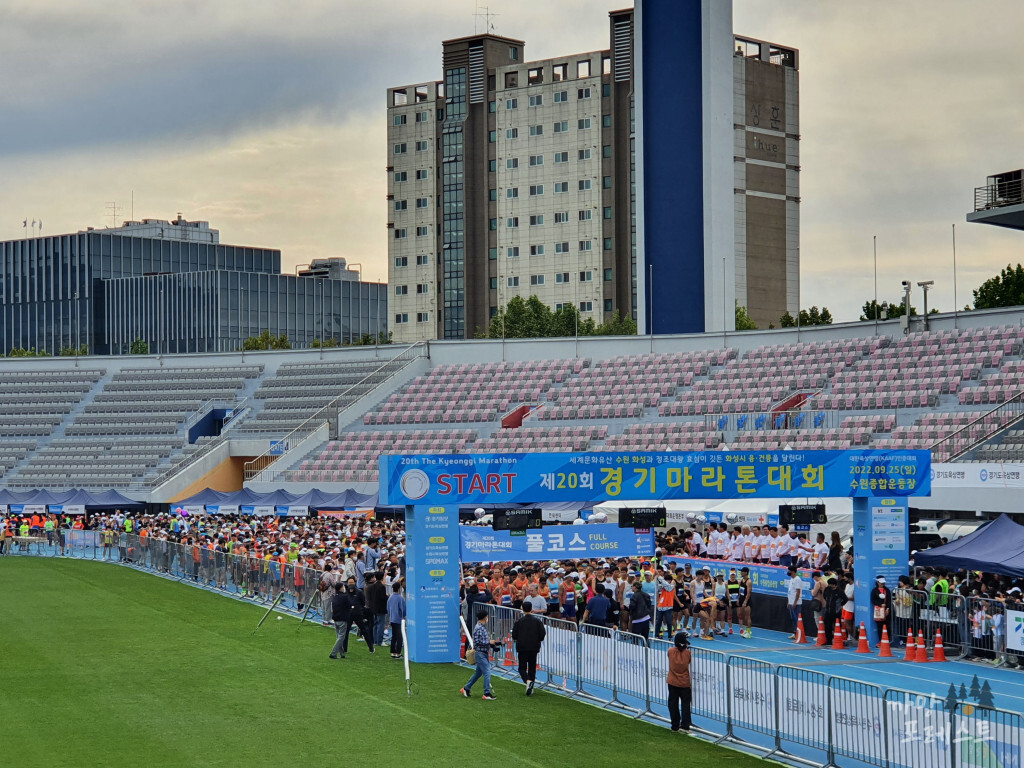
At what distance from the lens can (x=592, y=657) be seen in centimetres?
2036

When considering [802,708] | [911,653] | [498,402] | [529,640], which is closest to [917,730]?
[802,708]

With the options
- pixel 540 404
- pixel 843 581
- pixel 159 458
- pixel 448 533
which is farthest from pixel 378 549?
pixel 159 458

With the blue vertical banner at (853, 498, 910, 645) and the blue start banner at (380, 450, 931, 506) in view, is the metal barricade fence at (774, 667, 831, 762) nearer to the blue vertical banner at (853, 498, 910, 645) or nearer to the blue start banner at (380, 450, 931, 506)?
the blue start banner at (380, 450, 931, 506)

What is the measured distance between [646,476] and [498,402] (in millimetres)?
35096

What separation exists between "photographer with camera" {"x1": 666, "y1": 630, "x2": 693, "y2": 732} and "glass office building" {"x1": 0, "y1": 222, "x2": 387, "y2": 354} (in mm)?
151723

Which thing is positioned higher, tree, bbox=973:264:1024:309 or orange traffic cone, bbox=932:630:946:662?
tree, bbox=973:264:1024:309

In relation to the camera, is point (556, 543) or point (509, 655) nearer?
point (509, 655)

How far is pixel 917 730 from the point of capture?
46.9 ft

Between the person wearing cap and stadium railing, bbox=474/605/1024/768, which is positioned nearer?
stadium railing, bbox=474/605/1024/768

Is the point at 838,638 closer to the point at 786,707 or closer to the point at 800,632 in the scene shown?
the point at 800,632

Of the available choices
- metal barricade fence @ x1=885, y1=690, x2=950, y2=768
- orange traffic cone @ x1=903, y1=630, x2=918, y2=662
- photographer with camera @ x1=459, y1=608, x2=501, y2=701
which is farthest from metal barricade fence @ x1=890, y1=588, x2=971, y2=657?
metal barricade fence @ x1=885, y1=690, x2=950, y2=768

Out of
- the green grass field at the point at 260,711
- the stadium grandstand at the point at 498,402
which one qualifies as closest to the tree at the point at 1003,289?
the stadium grandstand at the point at 498,402

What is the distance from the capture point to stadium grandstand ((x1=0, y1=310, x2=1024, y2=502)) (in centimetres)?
4684

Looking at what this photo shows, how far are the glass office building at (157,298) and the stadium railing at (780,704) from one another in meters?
149
